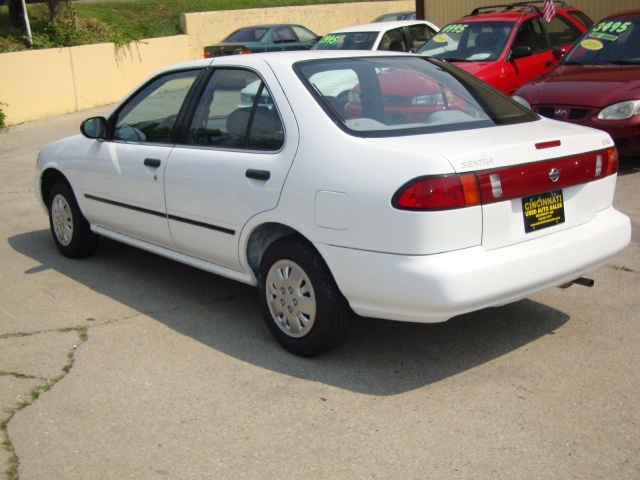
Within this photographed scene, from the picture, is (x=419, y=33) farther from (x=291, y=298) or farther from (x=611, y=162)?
(x=291, y=298)

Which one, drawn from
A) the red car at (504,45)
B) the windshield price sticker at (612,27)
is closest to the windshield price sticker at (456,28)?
the red car at (504,45)

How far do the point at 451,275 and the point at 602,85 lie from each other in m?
5.91

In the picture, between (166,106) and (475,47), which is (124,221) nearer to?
(166,106)

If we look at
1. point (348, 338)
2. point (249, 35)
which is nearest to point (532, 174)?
point (348, 338)

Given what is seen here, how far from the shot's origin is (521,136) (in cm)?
455

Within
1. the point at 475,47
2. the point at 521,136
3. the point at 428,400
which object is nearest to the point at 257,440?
the point at 428,400

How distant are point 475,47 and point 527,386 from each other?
8225 mm

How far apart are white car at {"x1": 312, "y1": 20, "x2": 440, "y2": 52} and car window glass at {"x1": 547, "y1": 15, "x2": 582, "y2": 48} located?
1904mm

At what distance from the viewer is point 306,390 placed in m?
4.41

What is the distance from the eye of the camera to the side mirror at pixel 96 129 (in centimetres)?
626

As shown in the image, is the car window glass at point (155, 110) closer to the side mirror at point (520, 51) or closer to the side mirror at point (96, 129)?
the side mirror at point (96, 129)

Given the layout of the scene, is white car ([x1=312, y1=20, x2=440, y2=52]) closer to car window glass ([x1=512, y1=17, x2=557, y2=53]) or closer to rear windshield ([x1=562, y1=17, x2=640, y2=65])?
car window glass ([x1=512, y1=17, x2=557, y2=53])

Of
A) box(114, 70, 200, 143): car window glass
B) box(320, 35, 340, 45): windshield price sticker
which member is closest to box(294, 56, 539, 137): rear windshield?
box(114, 70, 200, 143): car window glass

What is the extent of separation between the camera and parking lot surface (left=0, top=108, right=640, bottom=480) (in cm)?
371
